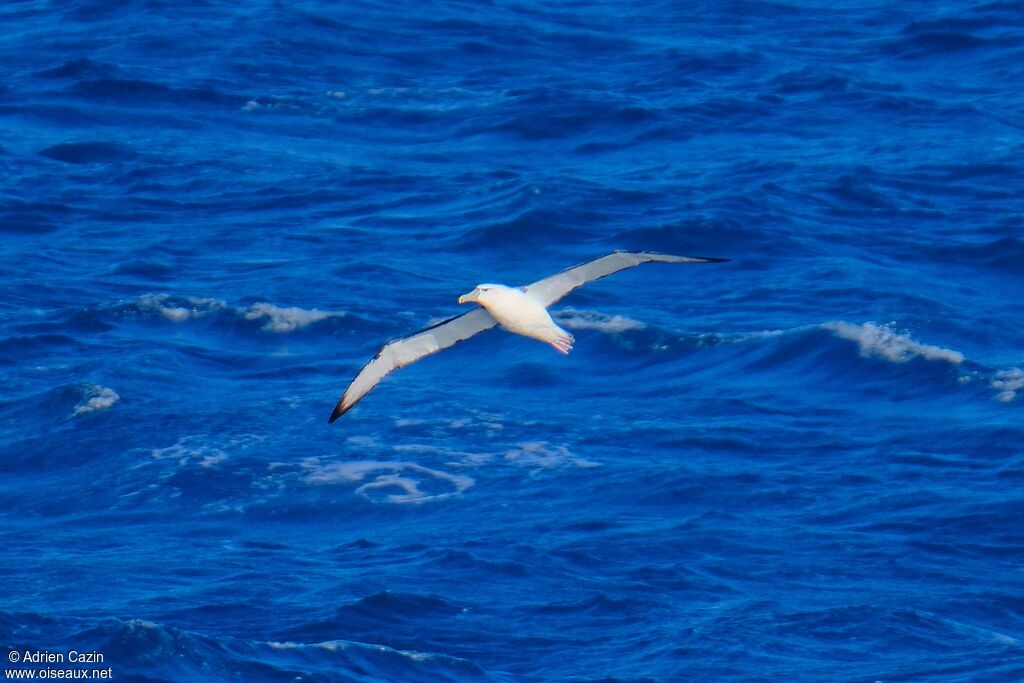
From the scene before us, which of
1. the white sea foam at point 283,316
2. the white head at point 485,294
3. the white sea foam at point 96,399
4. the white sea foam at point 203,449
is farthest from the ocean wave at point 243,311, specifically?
the white head at point 485,294

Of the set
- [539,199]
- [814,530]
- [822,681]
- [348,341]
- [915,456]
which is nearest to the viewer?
[822,681]

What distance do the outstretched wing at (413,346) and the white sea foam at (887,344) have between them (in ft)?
43.2

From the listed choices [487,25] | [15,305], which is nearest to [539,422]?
[15,305]

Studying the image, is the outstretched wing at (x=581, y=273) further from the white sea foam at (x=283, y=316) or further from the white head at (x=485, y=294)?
the white sea foam at (x=283, y=316)

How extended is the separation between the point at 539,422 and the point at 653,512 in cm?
354

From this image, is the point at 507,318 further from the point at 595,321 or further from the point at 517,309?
the point at 595,321

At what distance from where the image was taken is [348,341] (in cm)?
3553

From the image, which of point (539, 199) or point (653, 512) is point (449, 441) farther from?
point (539, 199)

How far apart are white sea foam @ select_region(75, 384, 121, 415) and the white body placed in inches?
499

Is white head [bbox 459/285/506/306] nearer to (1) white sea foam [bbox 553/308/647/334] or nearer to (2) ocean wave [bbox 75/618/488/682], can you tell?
(2) ocean wave [bbox 75/618/488/682]

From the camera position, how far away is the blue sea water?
26.7 meters

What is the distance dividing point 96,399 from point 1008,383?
52.4ft

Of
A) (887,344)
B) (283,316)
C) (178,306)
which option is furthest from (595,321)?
(178,306)

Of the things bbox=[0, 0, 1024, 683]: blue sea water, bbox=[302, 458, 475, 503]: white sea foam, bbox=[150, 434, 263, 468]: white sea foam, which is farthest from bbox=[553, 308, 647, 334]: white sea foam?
bbox=[150, 434, 263, 468]: white sea foam
